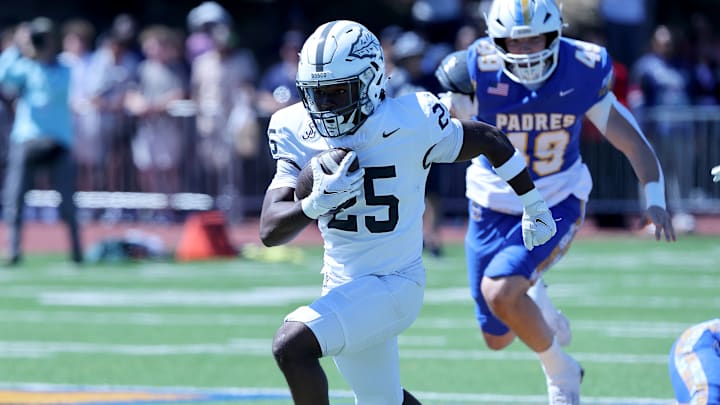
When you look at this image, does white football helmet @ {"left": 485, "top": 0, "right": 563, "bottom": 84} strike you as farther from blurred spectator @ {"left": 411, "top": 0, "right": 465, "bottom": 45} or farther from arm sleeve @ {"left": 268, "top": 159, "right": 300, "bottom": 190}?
blurred spectator @ {"left": 411, "top": 0, "right": 465, "bottom": 45}

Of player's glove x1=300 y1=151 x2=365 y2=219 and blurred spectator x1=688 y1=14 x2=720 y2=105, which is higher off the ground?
player's glove x1=300 y1=151 x2=365 y2=219

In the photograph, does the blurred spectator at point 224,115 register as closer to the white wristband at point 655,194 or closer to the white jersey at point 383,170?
the white wristband at point 655,194

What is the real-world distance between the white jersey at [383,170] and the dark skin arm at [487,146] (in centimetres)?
5

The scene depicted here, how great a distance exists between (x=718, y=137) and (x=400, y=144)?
1234cm

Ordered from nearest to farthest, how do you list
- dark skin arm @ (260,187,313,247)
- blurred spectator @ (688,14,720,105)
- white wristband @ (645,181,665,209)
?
dark skin arm @ (260,187,313,247) → white wristband @ (645,181,665,209) → blurred spectator @ (688,14,720,105)

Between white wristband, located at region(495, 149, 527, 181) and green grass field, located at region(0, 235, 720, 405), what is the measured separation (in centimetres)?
198

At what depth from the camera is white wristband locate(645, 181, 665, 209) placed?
21.9 feet

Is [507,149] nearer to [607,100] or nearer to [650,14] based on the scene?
[607,100]

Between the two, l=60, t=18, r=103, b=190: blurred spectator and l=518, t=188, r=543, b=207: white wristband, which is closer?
l=518, t=188, r=543, b=207: white wristband

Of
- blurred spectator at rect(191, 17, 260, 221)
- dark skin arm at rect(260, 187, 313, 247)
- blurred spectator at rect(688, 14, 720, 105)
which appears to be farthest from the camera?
blurred spectator at rect(688, 14, 720, 105)

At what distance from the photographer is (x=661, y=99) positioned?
58.5 ft

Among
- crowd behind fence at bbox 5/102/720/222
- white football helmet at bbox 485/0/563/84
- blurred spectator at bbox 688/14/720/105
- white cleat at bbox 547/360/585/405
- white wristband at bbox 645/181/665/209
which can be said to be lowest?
crowd behind fence at bbox 5/102/720/222

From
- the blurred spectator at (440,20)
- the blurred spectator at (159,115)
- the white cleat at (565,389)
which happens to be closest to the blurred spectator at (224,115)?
the blurred spectator at (159,115)

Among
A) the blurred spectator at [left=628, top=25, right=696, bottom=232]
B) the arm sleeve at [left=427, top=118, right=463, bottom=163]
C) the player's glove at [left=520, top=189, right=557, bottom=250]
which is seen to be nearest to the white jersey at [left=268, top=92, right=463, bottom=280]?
the arm sleeve at [left=427, top=118, right=463, bottom=163]
